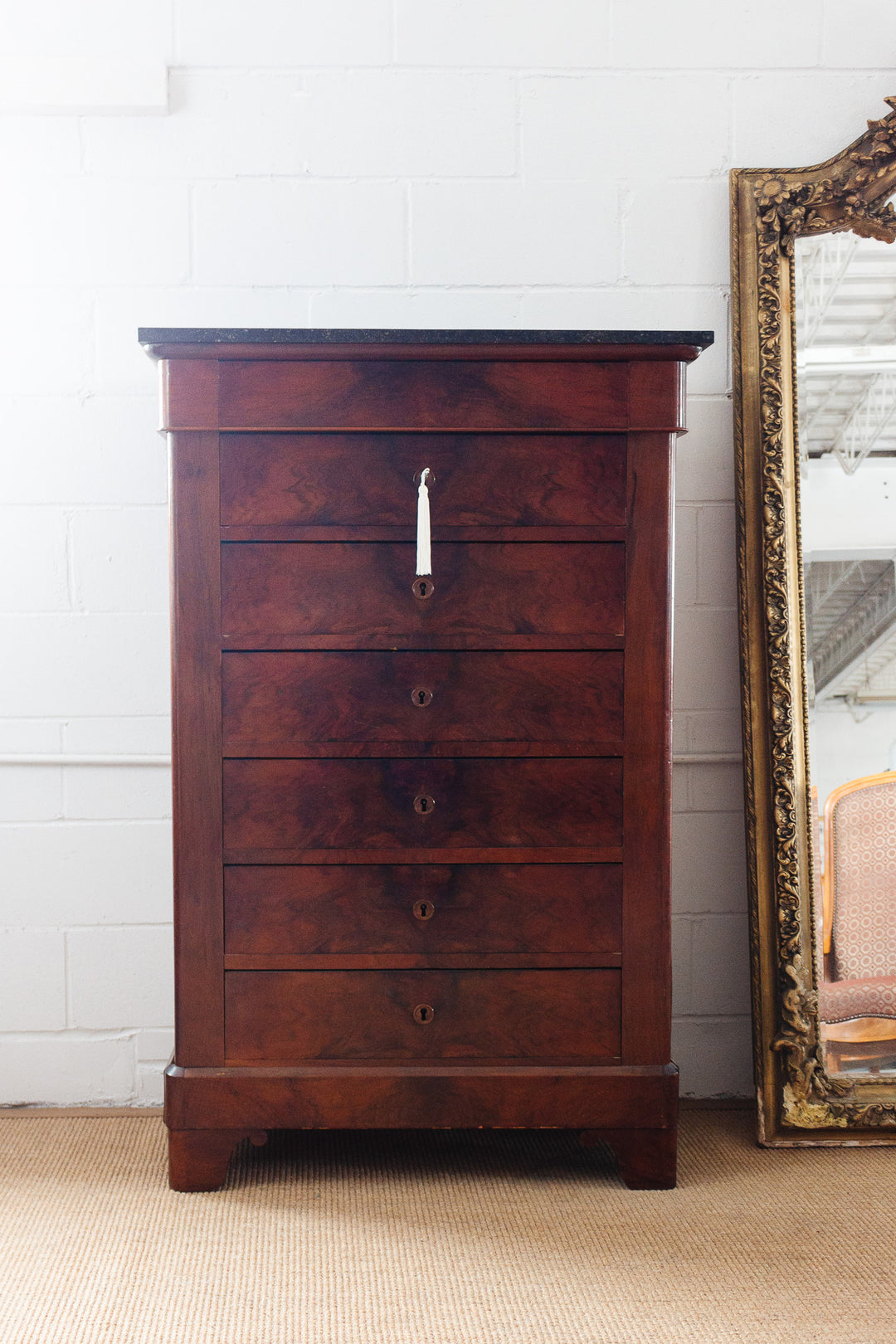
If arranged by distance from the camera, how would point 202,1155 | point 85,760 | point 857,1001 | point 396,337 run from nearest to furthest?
point 396,337 < point 202,1155 < point 857,1001 < point 85,760

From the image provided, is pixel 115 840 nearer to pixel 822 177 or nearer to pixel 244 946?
pixel 244 946

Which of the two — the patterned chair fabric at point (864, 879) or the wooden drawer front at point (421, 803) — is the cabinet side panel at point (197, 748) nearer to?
the wooden drawer front at point (421, 803)

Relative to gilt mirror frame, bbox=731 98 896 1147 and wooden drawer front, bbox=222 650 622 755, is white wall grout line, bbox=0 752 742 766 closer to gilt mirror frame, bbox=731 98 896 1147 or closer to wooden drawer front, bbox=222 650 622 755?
wooden drawer front, bbox=222 650 622 755

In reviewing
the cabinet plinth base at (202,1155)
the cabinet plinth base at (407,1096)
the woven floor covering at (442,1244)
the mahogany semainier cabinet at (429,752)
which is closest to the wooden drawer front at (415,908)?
the mahogany semainier cabinet at (429,752)

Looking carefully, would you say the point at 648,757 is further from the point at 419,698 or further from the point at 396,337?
the point at 396,337

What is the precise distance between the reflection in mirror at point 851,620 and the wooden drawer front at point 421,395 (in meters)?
A: 0.57

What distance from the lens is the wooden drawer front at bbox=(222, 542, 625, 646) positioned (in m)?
1.54

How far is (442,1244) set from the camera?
59.1 inches

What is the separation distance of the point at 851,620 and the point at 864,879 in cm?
47

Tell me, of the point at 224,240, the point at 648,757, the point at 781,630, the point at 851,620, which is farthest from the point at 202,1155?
the point at 224,240

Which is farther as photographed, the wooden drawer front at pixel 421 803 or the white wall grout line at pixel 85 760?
the white wall grout line at pixel 85 760

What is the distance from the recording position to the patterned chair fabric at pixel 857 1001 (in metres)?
1.86

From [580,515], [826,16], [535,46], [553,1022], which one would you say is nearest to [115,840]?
[553,1022]

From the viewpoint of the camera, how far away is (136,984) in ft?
6.56
